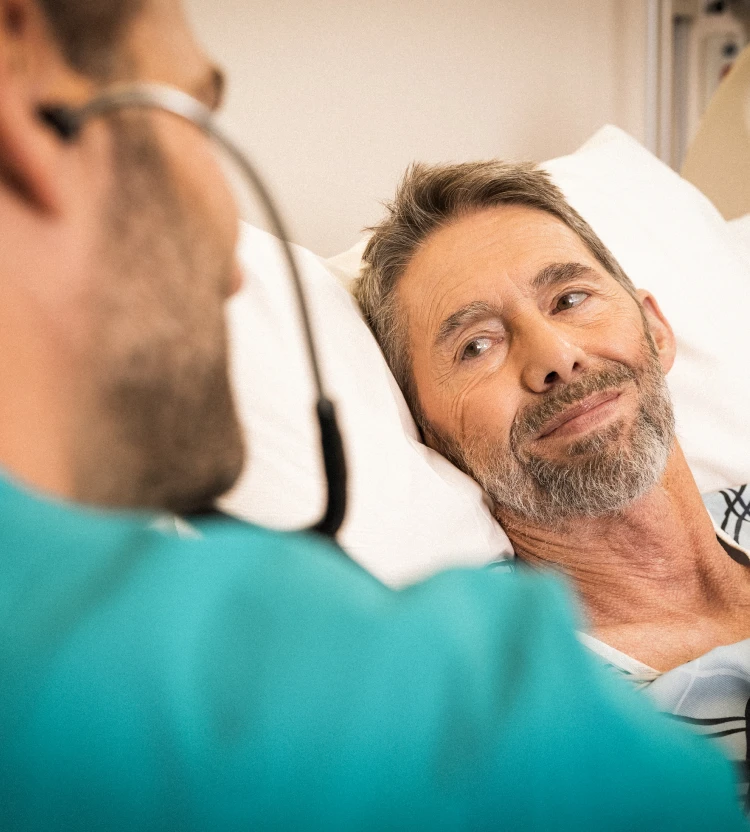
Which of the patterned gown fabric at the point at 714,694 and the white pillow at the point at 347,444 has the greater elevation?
the white pillow at the point at 347,444

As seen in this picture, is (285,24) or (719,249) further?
(719,249)

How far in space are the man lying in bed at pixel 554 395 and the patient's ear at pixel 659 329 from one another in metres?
0.03

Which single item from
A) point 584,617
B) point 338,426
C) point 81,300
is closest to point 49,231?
point 81,300

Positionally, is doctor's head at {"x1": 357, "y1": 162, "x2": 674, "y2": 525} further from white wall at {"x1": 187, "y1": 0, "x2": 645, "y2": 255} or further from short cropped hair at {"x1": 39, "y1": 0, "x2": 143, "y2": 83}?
short cropped hair at {"x1": 39, "y1": 0, "x2": 143, "y2": 83}

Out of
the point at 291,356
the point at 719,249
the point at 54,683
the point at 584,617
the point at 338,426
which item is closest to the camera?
the point at 54,683

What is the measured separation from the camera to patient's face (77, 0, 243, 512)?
216 millimetres

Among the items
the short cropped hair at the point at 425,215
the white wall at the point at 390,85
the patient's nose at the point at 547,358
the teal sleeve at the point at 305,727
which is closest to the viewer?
the teal sleeve at the point at 305,727

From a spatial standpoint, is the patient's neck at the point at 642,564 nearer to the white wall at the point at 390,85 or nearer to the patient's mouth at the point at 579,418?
the patient's mouth at the point at 579,418

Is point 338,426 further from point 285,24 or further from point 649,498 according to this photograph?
point 649,498

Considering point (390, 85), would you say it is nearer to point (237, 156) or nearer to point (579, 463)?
point (579, 463)

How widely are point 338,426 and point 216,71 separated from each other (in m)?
0.13

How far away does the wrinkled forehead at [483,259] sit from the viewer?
94 cm

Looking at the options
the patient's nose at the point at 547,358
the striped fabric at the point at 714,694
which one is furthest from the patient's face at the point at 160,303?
the patient's nose at the point at 547,358

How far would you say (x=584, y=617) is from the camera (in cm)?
93
